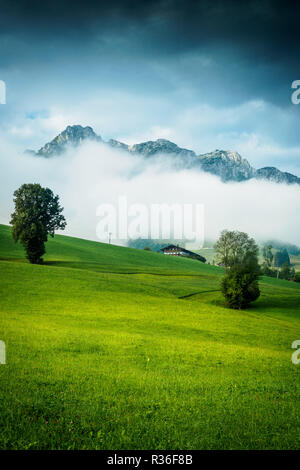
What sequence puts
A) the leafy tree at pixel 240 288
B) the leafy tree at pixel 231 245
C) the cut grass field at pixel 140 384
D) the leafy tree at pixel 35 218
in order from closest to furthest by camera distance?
1. the cut grass field at pixel 140 384
2. the leafy tree at pixel 240 288
3. the leafy tree at pixel 35 218
4. the leafy tree at pixel 231 245

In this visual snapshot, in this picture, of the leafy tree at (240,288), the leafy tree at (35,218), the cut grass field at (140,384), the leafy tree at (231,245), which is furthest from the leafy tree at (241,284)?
the leafy tree at (35,218)

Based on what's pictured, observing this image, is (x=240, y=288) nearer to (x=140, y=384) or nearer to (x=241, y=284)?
(x=241, y=284)

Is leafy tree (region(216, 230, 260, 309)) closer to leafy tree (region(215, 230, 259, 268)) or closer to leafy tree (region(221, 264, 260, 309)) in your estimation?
leafy tree (region(221, 264, 260, 309))

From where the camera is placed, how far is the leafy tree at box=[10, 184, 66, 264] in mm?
73125

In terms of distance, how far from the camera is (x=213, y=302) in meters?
55.1

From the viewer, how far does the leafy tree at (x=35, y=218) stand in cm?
7312

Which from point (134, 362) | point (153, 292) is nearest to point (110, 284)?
point (153, 292)

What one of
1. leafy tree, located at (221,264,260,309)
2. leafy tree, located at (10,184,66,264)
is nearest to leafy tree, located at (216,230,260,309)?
leafy tree, located at (221,264,260,309)

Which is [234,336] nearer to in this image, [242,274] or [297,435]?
[297,435]

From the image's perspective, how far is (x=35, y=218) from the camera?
76562 millimetres

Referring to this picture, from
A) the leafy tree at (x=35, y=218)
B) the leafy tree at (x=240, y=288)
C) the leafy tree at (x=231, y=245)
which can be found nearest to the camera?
the leafy tree at (x=240, y=288)

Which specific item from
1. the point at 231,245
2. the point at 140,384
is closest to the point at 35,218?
the point at 231,245

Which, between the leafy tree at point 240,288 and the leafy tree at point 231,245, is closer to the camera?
the leafy tree at point 240,288

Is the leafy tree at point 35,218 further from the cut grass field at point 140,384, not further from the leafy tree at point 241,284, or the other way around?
the leafy tree at point 241,284
